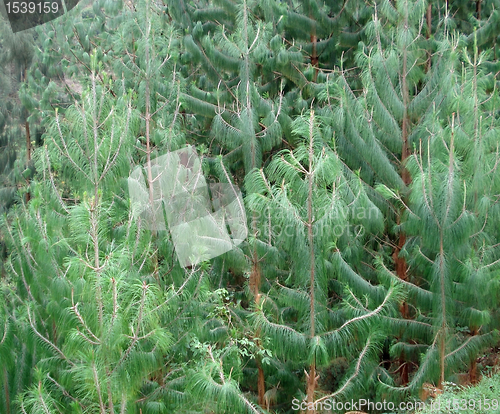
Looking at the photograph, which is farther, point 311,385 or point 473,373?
point 473,373

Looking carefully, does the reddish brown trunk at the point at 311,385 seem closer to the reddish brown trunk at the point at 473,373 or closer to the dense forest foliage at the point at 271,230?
the dense forest foliage at the point at 271,230

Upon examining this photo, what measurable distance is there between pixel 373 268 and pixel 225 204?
2.20 metres

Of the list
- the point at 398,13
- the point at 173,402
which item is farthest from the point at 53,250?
the point at 398,13

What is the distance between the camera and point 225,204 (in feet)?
22.9
